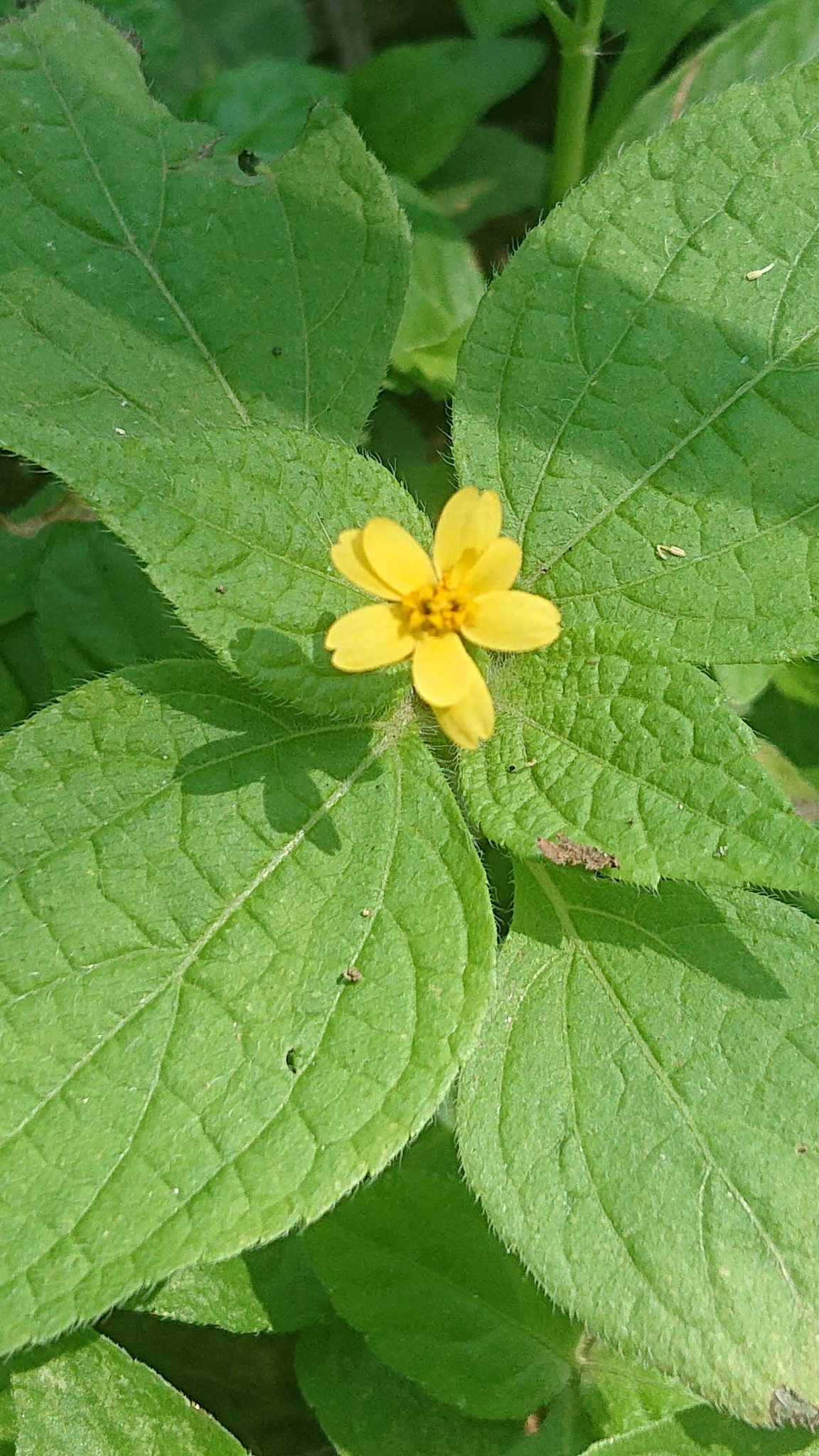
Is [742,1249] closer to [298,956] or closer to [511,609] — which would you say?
[298,956]

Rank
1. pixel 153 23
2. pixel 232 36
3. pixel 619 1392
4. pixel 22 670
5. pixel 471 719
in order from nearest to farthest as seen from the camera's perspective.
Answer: pixel 471 719
pixel 619 1392
pixel 22 670
pixel 153 23
pixel 232 36

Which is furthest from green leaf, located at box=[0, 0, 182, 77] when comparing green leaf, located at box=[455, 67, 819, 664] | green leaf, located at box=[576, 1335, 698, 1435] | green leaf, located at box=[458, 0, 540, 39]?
green leaf, located at box=[576, 1335, 698, 1435]

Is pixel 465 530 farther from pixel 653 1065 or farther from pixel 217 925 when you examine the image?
pixel 653 1065

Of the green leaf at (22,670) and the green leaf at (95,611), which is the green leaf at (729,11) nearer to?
the green leaf at (95,611)

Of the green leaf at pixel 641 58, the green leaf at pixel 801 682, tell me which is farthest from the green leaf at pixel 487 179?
the green leaf at pixel 801 682

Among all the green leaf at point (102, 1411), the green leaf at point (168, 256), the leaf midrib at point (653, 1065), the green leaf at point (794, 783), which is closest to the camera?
the leaf midrib at point (653, 1065)

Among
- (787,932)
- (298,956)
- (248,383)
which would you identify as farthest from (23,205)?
(787,932)

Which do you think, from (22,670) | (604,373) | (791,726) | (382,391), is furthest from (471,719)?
(382,391)
